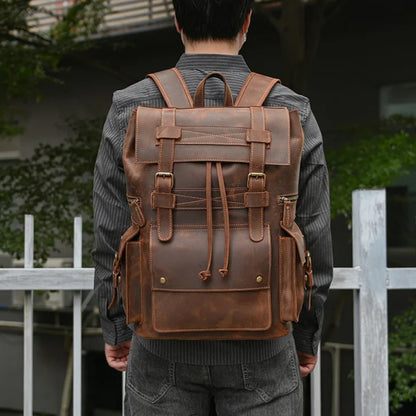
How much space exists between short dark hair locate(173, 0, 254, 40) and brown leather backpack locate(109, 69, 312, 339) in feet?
0.55

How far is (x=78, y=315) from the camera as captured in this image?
73.5 inches

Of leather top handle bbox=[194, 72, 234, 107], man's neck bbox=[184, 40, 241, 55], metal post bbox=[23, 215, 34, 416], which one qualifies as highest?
man's neck bbox=[184, 40, 241, 55]

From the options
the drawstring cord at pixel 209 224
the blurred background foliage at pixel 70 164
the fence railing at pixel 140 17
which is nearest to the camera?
the drawstring cord at pixel 209 224

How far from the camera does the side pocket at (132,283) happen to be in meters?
1.20

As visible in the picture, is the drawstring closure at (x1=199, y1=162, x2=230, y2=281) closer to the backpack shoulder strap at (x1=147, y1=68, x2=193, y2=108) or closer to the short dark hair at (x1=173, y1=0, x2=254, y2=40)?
the backpack shoulder strap at (x1=147, y1=68, x2=193, y2=108)

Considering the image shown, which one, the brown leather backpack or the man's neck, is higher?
the man's neck

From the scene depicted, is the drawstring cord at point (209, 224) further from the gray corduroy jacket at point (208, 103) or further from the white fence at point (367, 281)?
the white fence at point (367, 281)

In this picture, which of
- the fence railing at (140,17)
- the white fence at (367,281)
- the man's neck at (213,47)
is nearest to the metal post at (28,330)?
the white fence at (367,281)

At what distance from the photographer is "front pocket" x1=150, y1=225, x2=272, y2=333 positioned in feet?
3.78

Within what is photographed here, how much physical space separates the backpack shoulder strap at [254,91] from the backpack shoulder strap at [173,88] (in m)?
0.11

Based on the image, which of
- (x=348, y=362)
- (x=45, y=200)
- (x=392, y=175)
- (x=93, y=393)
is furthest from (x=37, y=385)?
(x=392, y=175)

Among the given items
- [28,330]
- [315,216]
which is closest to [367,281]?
[315,216]

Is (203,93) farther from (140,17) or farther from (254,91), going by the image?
(140,17)

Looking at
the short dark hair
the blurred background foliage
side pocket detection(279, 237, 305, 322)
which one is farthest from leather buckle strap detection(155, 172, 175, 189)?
the blurred background foliage
